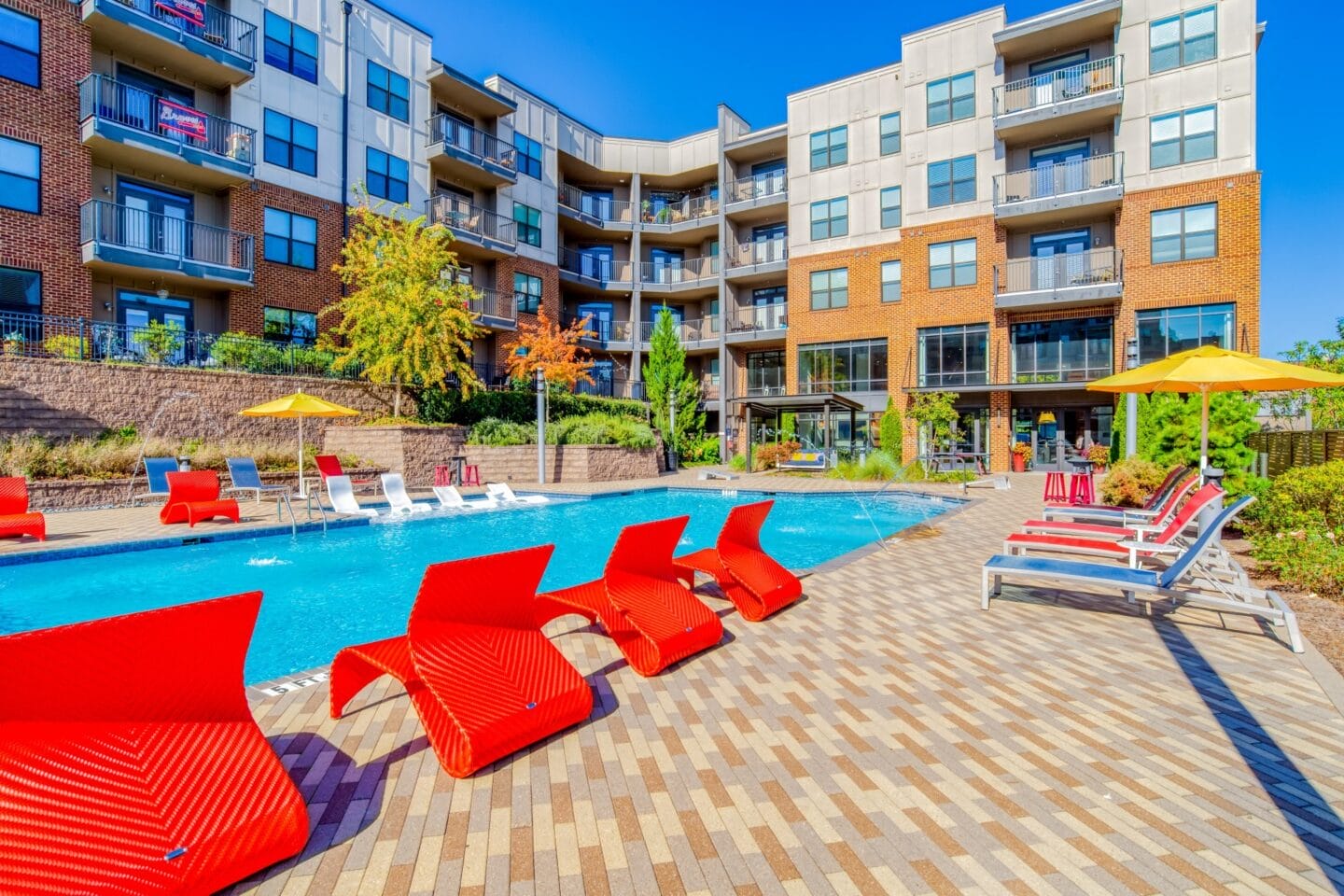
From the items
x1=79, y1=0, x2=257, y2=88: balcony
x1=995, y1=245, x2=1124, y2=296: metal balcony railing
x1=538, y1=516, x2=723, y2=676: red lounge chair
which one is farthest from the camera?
x1=995, y1=245, x2=1124, y2=296: metal balcony railing

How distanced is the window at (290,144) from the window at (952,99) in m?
21.5

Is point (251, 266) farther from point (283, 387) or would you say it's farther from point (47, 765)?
point (47, 765)

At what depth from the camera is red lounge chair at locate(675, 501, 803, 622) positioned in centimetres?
540

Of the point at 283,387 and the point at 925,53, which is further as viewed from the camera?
the point at 925,53

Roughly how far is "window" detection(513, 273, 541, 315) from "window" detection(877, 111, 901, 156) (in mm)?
14807

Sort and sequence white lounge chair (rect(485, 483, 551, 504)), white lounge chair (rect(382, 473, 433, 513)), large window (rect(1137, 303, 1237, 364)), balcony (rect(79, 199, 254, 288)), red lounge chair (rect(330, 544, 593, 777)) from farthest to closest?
large window (rect(1137, 303, 1237, 364)) → balcony (rect(79, 199, 254, 288)) → white lounge chair (rect(485, 483, 551, 504)) → white lounge chair (rect(382, 473, 433, 513)) → red lounge chair (rect(330, 544, 593, 777))

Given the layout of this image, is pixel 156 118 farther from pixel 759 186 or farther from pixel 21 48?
pixel 759 186

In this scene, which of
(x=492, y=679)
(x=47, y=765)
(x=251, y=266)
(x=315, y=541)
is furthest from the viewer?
(x=251, y=266)

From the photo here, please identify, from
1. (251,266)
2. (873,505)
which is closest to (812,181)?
(873,505)

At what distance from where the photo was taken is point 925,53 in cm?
2472

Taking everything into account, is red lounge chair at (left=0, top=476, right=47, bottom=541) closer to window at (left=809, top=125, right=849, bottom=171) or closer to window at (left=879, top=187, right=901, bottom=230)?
window at (left=879, top=187, right=901, bottom=230)

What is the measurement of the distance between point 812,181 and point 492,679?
28.0 meters

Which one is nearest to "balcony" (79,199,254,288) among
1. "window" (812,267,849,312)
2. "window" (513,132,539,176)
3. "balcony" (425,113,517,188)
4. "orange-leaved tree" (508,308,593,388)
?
"balcony" (425,113,517,188)

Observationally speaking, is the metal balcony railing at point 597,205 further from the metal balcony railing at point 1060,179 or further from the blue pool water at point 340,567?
the blue pool water at point 340,567
